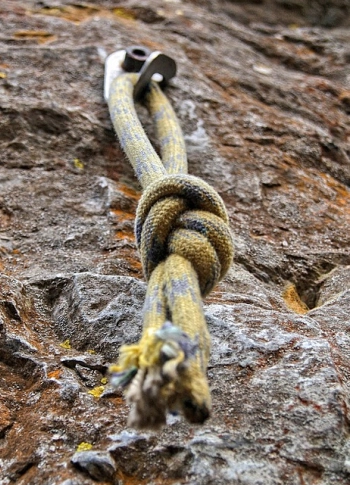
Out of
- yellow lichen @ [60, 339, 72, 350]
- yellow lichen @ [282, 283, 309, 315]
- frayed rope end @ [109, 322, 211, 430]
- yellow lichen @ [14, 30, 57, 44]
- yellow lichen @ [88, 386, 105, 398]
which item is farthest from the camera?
yellow lichen @ [14, 30, 57, 44]

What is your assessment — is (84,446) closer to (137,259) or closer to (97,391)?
(97,391)

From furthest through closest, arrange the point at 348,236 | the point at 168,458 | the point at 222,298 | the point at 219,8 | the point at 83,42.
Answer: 1. the point at 219,8
2. the point at 83,42
3. the point at 348,236
4. the point at 222,298
5. the point at 168,458

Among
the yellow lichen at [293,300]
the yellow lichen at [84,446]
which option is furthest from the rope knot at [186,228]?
the yellow lichen at [293,300]

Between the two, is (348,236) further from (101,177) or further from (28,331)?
(28,331)

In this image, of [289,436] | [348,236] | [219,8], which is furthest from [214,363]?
[219,8]

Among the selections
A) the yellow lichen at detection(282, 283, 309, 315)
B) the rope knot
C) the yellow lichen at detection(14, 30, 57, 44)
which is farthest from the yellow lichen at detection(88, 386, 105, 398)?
the yellow lichen at detection(14, 30, 57, 44)

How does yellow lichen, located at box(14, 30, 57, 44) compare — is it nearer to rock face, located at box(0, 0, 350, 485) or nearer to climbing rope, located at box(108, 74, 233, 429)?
rock face, located at box(0, 0, 350, 485)

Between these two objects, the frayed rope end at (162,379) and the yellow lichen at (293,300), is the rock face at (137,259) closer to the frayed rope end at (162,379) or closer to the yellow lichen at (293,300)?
the yellow lichen at (293,300)
